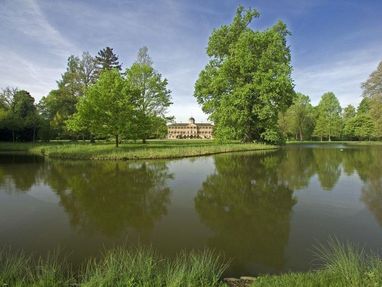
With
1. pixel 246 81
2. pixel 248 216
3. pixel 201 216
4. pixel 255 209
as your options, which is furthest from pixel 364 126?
pixel 201 216

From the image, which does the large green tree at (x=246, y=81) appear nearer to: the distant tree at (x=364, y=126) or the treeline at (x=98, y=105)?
the treeline at (x=98, y=105)

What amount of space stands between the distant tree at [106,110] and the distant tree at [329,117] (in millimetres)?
56651

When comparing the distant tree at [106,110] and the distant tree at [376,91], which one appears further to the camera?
the distant tree at [376,91]

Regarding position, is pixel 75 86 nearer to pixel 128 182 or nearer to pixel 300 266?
pixel 128 182

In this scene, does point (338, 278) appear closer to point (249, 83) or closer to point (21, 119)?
point (249, 83)

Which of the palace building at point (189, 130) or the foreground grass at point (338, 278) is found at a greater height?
the palace building at point (189, 130)

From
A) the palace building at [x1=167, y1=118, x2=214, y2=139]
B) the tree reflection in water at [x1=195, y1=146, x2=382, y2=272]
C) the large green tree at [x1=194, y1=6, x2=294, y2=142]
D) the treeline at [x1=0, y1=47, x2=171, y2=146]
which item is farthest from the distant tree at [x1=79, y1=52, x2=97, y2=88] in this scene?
Answer: the palace building at [x1=167, y1=118, x2=214, y2=139]

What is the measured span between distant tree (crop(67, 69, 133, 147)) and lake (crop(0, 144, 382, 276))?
47.0 ft

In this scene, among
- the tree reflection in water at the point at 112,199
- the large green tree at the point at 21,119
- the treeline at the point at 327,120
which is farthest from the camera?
the treeline at the point at 327,120

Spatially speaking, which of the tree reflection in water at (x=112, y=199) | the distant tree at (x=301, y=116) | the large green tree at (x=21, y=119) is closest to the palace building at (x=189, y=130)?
the distant tree at (x=301, y=116)

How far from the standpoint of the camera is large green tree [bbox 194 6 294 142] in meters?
33.4

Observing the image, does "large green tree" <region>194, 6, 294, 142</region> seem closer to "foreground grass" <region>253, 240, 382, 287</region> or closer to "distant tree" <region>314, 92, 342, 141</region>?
"foreground grass" <region>253, 240, 382, 287</region>

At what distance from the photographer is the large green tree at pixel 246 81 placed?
3338 centimetres

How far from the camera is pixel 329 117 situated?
69250 millimetres
